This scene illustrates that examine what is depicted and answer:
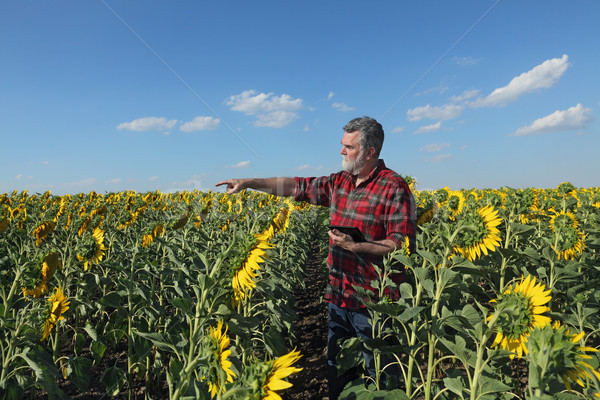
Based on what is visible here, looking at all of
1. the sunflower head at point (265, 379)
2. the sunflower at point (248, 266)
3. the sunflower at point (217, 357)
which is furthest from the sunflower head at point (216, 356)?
the sunflower at point (248, 266)

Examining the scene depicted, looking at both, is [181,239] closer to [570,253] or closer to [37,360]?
[37,360]

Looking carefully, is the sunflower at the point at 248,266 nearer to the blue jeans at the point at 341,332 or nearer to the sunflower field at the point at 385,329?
the sunflower field at the point at 385,329

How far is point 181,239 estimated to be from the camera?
4375 mm

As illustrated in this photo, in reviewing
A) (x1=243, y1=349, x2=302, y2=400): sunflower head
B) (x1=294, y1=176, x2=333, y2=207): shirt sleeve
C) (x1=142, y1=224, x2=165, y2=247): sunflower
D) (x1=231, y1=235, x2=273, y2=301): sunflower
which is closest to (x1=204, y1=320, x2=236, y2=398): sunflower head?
(x1=243, y1=349, x2=302, y2=400): sunflower head

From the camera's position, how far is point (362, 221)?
2994 mm

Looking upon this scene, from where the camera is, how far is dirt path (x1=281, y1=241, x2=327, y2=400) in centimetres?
384

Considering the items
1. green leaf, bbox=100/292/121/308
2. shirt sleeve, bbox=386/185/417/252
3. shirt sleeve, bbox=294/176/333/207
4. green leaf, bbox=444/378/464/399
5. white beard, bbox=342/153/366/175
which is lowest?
green leaf, bbox=444/378/464/399

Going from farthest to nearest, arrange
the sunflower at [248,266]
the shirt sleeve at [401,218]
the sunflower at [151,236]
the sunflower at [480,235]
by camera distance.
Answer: the sunflower at [151,236]
the shirt sleeve at [401,218]
the sunflower at [480,235]
the sunflower at [248,266]

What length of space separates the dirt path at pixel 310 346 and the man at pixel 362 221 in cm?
81

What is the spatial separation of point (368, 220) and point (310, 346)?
8.78 ft

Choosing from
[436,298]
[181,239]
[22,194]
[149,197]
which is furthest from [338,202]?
[22,194]

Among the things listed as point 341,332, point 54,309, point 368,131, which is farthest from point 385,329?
point 54,309

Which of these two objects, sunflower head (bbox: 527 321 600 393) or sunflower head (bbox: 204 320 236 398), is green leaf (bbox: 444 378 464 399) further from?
sunflower head (bbox: 204 320 236 398)

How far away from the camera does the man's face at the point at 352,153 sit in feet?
9.98
